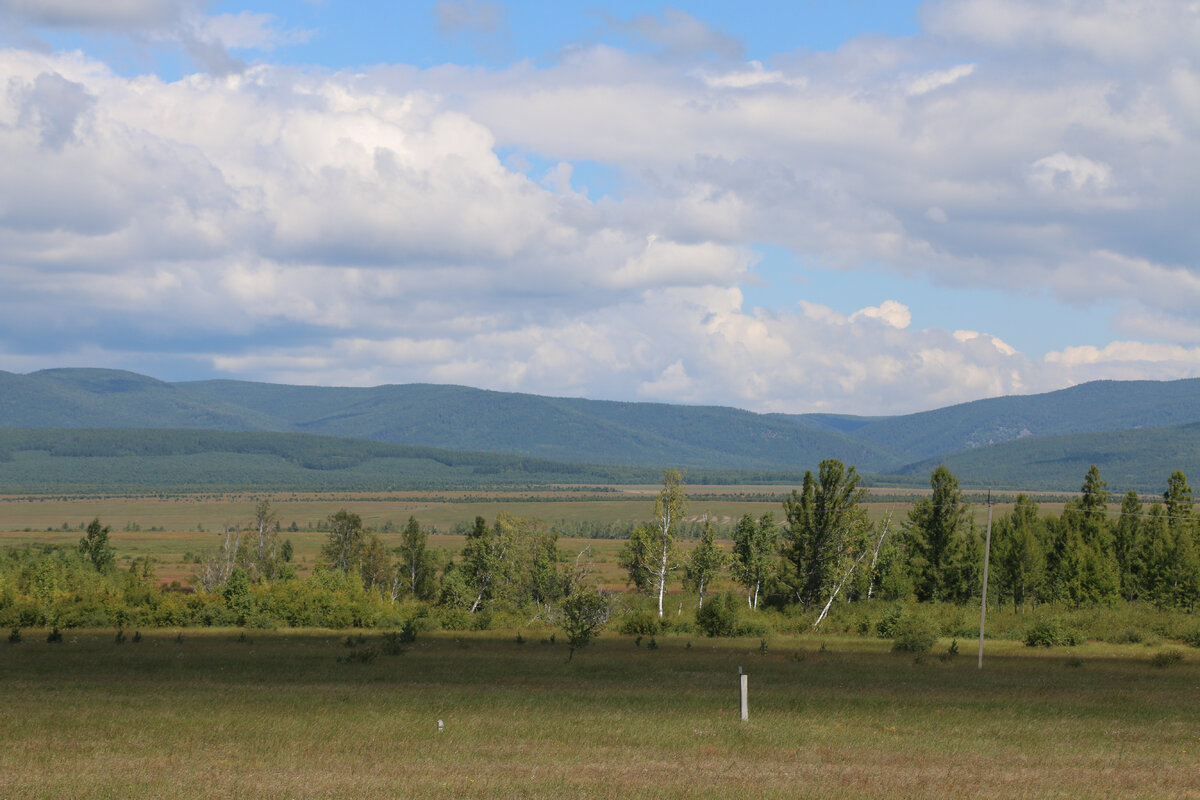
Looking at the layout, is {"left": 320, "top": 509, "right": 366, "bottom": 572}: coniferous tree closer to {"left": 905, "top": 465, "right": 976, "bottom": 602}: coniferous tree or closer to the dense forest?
the dense forest

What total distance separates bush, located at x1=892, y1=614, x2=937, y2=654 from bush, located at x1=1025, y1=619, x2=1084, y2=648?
5946mm

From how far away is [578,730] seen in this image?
25.1 m

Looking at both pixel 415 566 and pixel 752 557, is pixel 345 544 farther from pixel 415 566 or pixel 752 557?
pixel 752 557

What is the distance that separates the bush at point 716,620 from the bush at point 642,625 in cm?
300

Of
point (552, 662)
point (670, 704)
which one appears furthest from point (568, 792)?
point (552, 662)

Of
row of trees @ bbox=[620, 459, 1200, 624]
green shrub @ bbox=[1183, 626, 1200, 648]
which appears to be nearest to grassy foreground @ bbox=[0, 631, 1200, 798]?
green shrub @ bbox=[1183, 626, 1200, 648]

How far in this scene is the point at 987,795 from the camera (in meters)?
17.9

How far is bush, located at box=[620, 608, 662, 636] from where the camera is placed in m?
72.4

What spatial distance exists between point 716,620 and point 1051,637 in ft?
70.1

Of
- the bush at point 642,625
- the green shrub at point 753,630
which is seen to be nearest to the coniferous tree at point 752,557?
the green shrub at point 753,630

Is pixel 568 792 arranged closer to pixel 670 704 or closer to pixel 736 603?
pixel 670 704

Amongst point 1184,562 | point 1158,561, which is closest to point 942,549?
point 1158,561

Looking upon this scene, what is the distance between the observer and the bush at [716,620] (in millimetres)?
72562

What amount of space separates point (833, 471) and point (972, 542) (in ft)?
45.1
